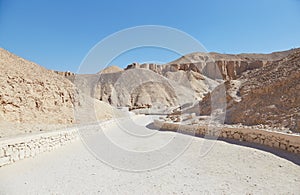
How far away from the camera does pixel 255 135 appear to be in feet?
28.4

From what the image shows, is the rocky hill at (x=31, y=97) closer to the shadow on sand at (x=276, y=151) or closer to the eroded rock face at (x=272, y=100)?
the shadow on sand at (x=276, y=151)

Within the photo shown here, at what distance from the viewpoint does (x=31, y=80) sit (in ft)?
46.5

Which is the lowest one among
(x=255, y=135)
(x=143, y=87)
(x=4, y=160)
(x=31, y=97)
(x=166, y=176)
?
(x=166, y=176)

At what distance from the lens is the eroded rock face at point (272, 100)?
9.98 meters

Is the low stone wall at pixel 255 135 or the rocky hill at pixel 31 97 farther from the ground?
the rocky hill at pixel 31 97

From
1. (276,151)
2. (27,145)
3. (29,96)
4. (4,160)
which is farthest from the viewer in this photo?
(29,96)

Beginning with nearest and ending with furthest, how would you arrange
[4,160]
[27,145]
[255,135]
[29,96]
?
1. [4,160]
2. [27,145]
3. [255,135]
4. [29,96]

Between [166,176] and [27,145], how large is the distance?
14.9 feet

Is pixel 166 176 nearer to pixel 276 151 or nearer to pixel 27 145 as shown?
pixel 276 151

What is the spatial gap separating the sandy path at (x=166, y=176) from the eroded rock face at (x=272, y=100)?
10.9ft

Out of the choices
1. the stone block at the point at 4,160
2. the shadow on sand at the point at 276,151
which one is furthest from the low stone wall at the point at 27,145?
the shadow on sand at the point at 276,151

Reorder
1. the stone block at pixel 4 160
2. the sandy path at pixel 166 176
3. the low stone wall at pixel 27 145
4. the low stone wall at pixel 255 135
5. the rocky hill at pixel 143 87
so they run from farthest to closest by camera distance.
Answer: the rocky hill at pixel 143 87 < the low stone wall at pixel 255 135 < the low stone wall at pixel 27 145 < the stone block at pixel 4 160 < the sandy path at pixel 166 176

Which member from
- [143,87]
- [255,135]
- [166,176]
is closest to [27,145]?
[166,176]

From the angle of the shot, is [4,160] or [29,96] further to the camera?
[29,96]
